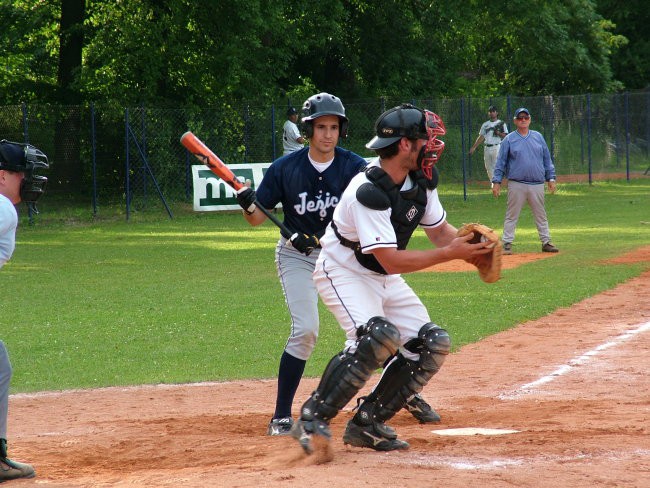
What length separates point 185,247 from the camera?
19.1 meters

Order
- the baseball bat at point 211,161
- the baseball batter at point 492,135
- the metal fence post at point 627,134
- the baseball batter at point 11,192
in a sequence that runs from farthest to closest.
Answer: the metal fence post at point 627,134, the baseball batter at point 492,135, the baseball bat at point 211,161, the baseball batter at point 11,192

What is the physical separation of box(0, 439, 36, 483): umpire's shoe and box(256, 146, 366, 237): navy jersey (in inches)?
93.7

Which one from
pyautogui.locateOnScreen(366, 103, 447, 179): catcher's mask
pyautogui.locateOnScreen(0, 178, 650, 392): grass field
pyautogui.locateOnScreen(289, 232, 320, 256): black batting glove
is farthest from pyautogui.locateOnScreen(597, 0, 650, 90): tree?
pyautogui.locateOnScreen(366, 103, 447, 179): catcher's mask

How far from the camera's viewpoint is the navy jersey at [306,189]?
677cm

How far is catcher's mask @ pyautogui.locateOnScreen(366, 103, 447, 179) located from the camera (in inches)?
225

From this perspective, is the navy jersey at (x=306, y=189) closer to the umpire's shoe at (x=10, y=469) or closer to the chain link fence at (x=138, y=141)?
the umpire's shoe at (x=10, y=469)

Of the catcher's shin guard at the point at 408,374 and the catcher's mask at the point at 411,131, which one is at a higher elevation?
the catcher's mask at the point at 411,131

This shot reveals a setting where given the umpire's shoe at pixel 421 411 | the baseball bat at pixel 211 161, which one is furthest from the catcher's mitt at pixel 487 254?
the baseball bat at pixel 211 161

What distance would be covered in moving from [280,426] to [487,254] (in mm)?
1878

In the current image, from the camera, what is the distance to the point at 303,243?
650cm

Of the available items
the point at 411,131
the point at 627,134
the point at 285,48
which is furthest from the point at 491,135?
the point at 411,131

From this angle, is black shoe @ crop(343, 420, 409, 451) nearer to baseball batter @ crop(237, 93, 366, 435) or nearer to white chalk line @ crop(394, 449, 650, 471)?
white chalk line @ crop(394, 449, 650, 471)

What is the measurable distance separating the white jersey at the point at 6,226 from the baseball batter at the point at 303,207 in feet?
5.99

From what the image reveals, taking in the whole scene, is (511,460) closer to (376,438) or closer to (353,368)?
(376,438)
